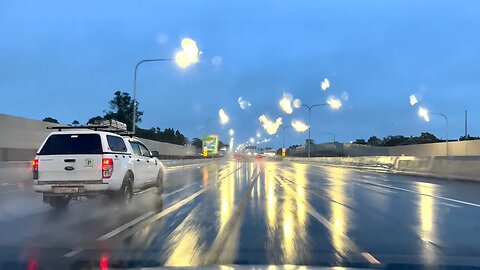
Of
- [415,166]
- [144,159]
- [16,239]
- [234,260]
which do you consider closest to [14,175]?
[144,159]

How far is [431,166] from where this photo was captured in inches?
1249

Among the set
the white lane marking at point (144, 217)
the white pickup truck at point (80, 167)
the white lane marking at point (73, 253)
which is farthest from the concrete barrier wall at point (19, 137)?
the white lane marking at point (73, 253)

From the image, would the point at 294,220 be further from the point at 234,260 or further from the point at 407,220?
the point at 234,260

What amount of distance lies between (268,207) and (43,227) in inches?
243

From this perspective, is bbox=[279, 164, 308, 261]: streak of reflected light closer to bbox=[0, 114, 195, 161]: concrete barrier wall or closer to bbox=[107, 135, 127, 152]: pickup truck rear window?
bbox=[107, 135, 127, 152]: pickup truck rear window

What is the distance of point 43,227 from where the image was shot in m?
11.1

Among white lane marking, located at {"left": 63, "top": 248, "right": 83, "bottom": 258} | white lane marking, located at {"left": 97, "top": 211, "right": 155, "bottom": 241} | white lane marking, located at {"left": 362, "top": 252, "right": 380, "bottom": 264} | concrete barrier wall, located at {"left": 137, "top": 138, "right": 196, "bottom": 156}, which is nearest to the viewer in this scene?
white lane marking, located at {"left": 362, "top": 252, "right": 380, "bottom": 264}

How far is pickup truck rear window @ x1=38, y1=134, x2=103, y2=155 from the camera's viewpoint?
14.0 meters

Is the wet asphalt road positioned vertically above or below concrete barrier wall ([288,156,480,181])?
below

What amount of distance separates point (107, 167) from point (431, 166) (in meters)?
23.5

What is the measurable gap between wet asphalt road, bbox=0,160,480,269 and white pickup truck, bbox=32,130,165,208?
52 centimetres

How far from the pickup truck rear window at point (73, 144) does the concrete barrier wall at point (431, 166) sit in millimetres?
20064

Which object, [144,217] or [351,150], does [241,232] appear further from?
[351,150]

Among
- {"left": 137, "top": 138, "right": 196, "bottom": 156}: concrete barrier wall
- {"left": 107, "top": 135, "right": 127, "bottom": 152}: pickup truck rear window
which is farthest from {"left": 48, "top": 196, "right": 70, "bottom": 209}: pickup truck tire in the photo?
{"left": 137, "top": 138, "right": 196, "bottom": 156}: concrete barrier wall
